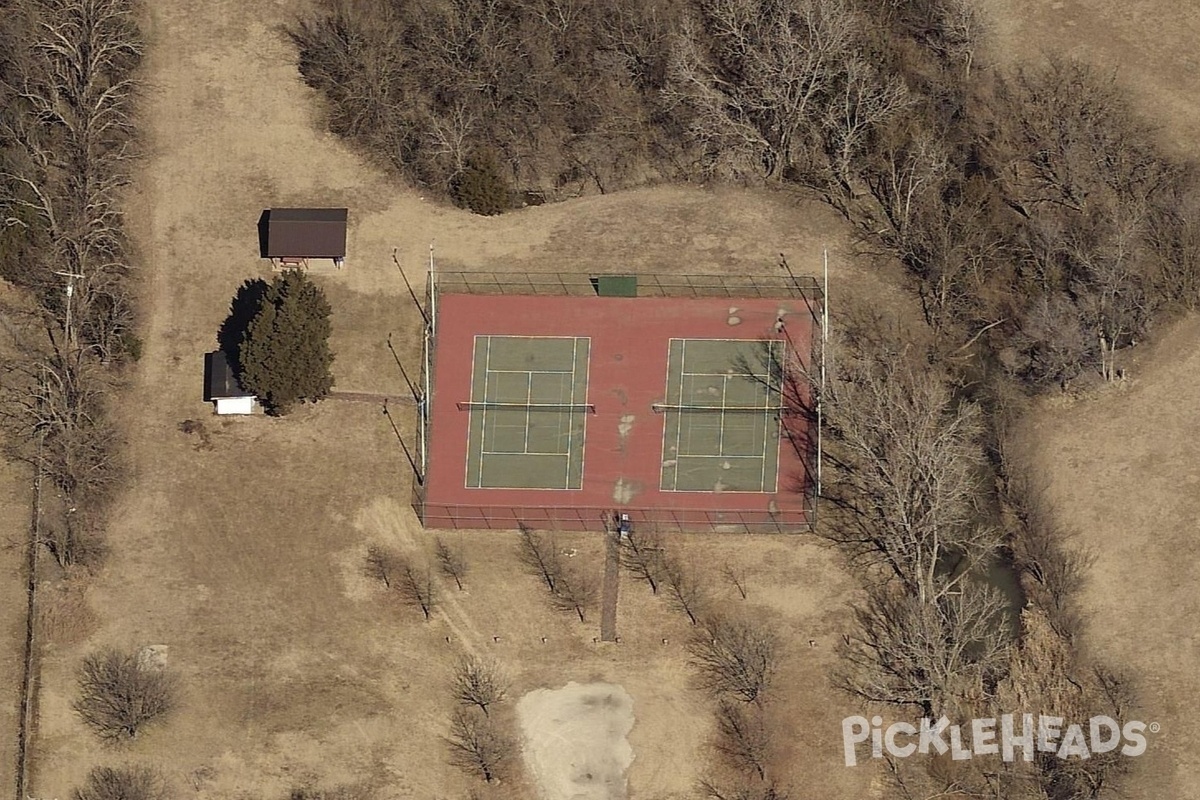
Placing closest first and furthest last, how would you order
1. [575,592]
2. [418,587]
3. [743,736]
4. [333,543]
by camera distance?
[743,736], [575,592], [418,587], [333,543]

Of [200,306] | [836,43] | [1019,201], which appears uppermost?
[836,43]

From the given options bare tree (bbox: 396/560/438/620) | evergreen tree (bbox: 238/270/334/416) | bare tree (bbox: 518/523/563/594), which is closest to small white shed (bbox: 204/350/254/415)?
evergreen tree (bbox: 238/270/334/416)

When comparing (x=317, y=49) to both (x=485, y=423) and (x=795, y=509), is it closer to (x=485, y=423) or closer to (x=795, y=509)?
(x=485, y=423)

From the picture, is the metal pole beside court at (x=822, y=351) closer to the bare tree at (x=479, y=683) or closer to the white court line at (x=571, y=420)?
the white court line at (x=571, y=420)

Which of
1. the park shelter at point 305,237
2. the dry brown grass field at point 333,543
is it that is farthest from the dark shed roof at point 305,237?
the dry brown grass field at point 333,543

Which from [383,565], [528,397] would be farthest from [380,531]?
[528,397]

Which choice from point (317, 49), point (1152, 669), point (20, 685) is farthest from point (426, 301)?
point (1152, 669)

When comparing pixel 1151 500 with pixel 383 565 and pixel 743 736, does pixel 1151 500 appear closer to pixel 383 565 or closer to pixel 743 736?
pixel 743 736
